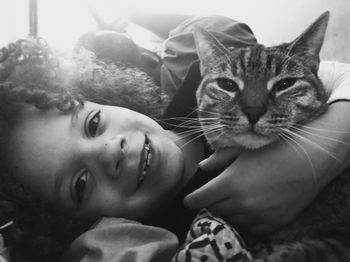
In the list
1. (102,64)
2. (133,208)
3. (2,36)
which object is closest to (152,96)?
(102,64)

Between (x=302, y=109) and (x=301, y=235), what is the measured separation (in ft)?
0.99

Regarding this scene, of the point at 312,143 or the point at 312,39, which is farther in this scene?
the point at 312,39

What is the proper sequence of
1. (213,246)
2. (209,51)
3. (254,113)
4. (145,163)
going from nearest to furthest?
(213,246) → (254,113) → (145,163) → (209,51)

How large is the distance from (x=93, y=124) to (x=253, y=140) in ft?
1.37

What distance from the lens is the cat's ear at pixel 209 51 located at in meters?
1.04

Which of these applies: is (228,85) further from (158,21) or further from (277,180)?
(158,21)

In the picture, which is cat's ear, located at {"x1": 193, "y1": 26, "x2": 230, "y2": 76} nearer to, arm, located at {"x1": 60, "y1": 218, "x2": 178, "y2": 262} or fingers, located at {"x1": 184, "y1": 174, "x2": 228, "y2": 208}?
fingers, located at {"x1": 184, "y1": 174, "x2": 228, "y2": 208}

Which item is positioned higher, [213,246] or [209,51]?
[209,51]

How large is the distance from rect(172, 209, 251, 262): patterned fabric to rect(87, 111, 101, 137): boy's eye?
369 millimetres

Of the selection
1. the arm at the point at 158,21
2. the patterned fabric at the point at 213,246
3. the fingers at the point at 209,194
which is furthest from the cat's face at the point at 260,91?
the arm at the point at 158,21

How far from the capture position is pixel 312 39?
3.05ft

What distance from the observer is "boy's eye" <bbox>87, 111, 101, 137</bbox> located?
926 millimetres

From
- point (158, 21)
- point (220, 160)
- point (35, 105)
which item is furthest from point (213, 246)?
point (158, 21)

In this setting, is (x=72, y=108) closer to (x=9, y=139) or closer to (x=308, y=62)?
(x=9, y=139)
